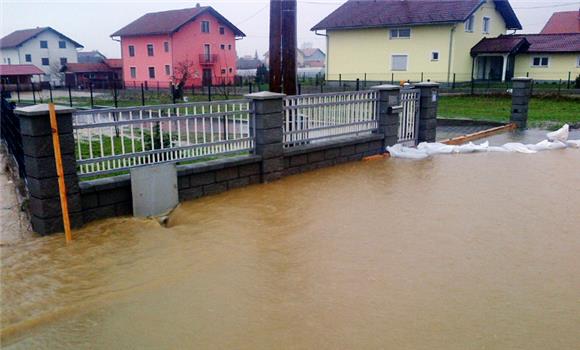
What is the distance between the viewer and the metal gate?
33.6ft

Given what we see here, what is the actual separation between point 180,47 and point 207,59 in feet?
8.56

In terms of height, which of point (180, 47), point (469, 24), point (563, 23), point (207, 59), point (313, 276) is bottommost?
point (313, 276)

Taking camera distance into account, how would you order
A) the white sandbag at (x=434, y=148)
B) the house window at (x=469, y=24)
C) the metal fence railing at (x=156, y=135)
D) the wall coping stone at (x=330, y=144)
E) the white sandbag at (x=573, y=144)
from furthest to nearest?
the house window at (x=469, y=24) → the white sandbag at (x=573, y=144) → the white sandbag at (x=434, y=148) → the wall coping stone at (x=330, y=144) → the metal fence railing at (x=156, y=135)

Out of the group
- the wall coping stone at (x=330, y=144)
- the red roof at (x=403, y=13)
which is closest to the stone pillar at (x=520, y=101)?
the wall coping stone at (x=330, y=144)

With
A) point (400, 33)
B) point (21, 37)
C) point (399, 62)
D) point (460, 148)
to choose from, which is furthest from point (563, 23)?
point (21, 37)

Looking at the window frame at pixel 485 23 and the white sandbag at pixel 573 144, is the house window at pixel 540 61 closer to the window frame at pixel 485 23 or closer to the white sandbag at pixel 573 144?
the window frame at pixel 485 23

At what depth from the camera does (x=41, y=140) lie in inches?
196

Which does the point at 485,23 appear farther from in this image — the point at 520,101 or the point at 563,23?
the point at 520,101

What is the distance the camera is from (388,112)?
950cm

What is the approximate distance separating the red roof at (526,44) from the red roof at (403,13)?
2.65m

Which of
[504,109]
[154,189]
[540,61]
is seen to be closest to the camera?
[154,189]

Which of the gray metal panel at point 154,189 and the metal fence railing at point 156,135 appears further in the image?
the gray metal panel at point 154,189

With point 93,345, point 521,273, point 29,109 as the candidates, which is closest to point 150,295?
point 93,345

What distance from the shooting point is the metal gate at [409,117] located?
10.2 metres
